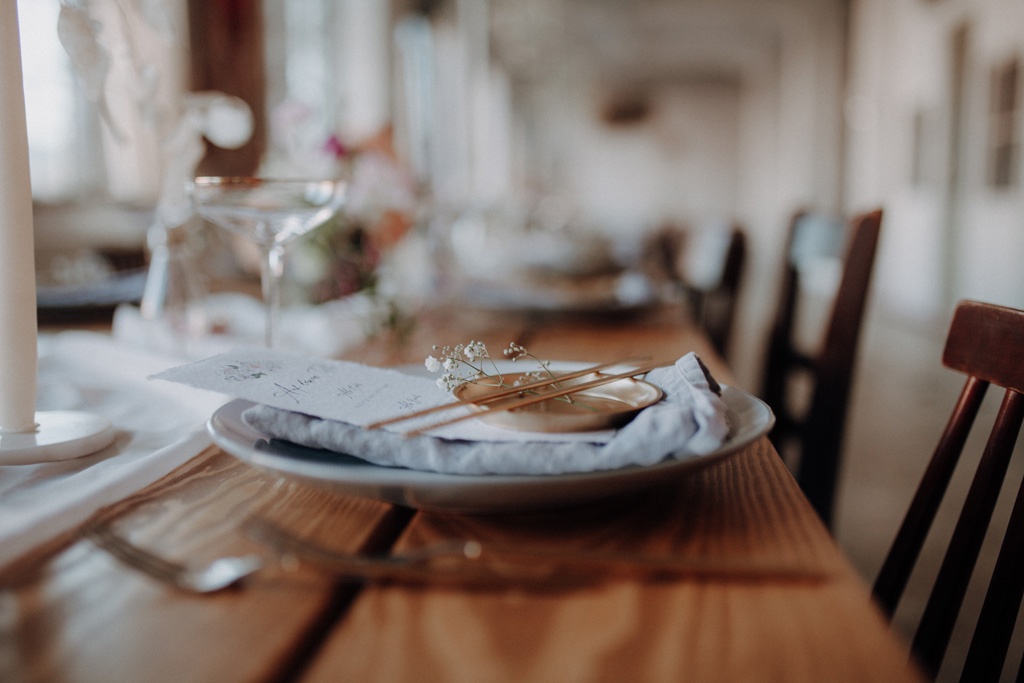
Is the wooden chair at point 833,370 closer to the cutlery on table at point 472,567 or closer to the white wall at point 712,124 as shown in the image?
the cutlery on table at point 472,567

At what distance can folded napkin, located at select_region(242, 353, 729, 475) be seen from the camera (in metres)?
0.43

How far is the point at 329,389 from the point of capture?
0.54 metres

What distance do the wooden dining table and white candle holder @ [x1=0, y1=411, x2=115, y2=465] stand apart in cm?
11

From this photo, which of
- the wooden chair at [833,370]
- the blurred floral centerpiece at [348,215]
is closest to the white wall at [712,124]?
the wooden chair at [833,370]

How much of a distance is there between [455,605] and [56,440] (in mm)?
369

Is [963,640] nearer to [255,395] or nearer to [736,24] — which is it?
[255,395]

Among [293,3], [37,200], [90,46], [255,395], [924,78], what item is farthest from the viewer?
[924,78]

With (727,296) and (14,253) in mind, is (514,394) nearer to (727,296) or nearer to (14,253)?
(14,253)

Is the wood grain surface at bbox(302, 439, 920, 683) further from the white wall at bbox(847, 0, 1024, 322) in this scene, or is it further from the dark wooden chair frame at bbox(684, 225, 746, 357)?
the white wall at bbox(847, 0, 1024, 322)

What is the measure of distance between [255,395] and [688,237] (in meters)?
8.46

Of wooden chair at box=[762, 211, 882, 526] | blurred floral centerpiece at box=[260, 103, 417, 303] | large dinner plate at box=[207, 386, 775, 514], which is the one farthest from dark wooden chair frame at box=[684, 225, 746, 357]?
large dinner plate at box=[207, 386, 775, 514]

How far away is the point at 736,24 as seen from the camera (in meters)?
11.7

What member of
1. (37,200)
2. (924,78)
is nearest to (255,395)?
(37,200)

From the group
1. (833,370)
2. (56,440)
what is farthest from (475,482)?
(833,370)
